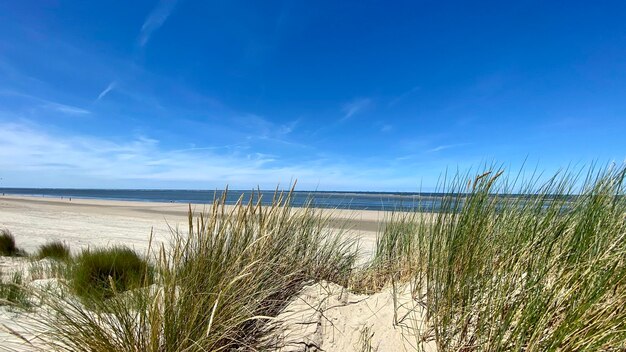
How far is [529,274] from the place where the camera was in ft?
6.41

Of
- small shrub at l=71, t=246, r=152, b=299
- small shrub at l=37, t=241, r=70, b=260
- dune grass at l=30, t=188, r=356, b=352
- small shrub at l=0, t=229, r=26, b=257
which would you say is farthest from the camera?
small shrub at l=0, t=229, r=26, b=257

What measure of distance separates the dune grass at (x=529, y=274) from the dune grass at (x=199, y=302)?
1319 millimetres

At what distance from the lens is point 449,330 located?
216cm

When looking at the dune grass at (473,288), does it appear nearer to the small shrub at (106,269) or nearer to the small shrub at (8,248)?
the small shrub at (106,269)

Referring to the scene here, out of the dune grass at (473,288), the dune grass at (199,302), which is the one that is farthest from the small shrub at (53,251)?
the dune grass at (473,288)

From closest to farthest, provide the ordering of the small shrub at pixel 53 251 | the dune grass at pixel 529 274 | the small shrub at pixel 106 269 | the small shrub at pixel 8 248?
the dune grass at pixel 529 274 < the small shrub at pixel 106 269 < the small shrub at pixel 53 251 < the small shrub at pixel 8 248

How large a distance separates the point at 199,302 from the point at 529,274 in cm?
212

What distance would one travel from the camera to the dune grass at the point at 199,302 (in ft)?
6.75

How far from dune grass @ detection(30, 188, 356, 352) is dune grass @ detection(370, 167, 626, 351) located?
1319 millimetres

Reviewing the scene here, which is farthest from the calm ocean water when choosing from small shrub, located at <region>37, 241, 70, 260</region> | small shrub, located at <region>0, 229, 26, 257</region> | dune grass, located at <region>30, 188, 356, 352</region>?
small shrub, located at <region>0, 229, 26, 257</region>

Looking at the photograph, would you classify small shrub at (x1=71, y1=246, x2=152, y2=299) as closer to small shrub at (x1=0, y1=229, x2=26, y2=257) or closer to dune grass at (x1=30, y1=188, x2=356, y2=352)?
dune grass at (x1=30, y1=188, x2=356, y2=352)

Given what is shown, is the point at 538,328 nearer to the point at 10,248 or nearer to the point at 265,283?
the point at 265,283

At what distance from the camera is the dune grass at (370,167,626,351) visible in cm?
177

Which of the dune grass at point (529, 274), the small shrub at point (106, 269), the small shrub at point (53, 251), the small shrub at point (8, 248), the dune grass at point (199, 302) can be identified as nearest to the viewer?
the dune grass at point (529, 274)
